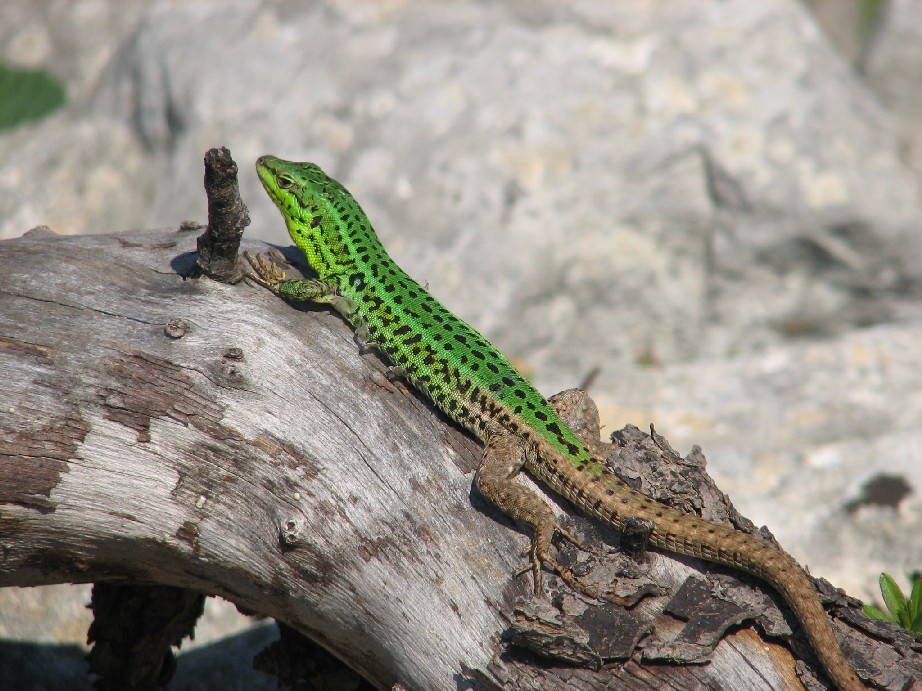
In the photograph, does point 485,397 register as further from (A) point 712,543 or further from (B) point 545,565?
(A) point 712,543

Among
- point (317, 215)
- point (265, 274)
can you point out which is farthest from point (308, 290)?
point (317, 215)

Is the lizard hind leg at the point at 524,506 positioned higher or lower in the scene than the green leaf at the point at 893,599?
lower

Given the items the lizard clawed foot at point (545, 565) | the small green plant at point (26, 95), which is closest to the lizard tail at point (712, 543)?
the lizard clawed foot at point (545, 565)

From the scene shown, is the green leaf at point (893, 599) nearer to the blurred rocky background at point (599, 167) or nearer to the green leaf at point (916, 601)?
the green leaf at point (916, 601)

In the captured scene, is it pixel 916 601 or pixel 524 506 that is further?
pixel 916 601

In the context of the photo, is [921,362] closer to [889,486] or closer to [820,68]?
[889,486]

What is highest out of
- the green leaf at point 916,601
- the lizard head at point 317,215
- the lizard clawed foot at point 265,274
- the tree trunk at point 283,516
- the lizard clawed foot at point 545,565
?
the green leaf at point 916,601

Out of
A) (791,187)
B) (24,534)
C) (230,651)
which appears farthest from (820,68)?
(24,534)
